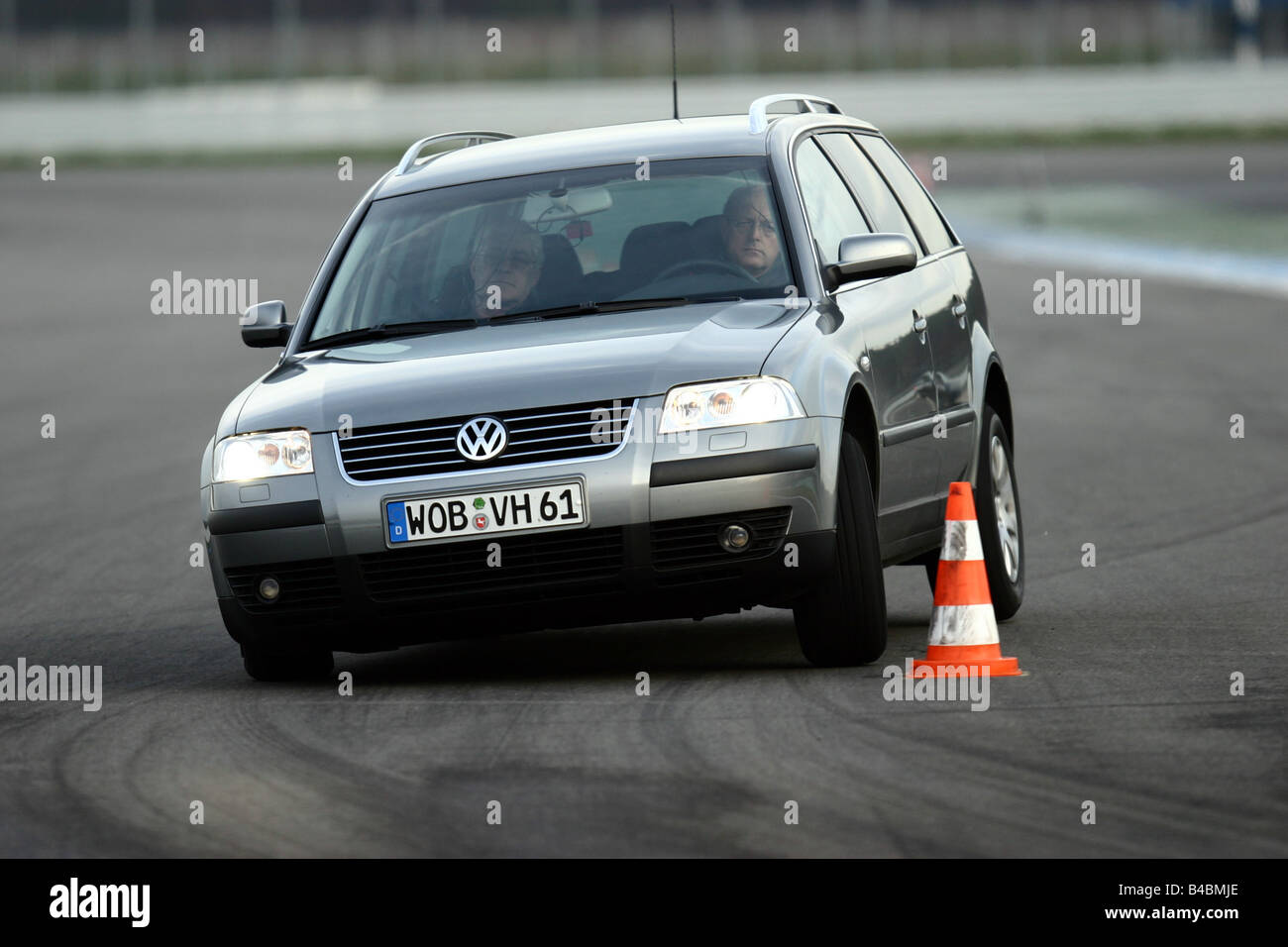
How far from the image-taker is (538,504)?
24.2 feet

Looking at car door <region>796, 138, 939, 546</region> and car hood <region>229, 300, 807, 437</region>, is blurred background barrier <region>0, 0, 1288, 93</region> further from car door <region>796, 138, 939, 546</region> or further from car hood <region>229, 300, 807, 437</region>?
car hood <region>229, 300, 807, 437</region>

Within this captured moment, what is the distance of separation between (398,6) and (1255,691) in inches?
1708

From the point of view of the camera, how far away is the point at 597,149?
8898 millimetres

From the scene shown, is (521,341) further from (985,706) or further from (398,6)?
(398,6)

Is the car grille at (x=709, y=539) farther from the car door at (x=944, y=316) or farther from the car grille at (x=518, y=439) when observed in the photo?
the car door at (x=944, y=316)

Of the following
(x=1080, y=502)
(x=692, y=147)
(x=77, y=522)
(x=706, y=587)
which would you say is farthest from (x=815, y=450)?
(x=77, y=522)

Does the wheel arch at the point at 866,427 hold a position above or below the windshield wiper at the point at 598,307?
below

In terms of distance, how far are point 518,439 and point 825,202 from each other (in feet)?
6.53

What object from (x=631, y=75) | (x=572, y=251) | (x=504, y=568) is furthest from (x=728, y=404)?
(x=631, y=75)

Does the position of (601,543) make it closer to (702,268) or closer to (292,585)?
(292,585)

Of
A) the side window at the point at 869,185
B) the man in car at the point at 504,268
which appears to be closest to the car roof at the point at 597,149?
the side window at the point at 869,185

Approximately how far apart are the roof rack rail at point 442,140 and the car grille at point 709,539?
246 cm

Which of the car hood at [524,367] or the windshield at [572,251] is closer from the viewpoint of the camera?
the car hood at [524,367]

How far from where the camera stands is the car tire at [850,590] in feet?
24.8
